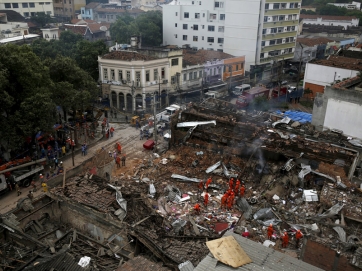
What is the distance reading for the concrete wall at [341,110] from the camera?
22.5 meters

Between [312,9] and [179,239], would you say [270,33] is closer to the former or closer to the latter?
[179,239]

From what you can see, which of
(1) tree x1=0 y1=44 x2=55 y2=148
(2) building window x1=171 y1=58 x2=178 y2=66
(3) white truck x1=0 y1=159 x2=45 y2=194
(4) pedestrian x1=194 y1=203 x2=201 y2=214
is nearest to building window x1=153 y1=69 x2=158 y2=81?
(2) building window x1=171 y1=58 x2=178 y2=66

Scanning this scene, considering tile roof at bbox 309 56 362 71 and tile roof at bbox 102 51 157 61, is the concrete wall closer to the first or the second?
tile roof at bbox 309 56 362 71

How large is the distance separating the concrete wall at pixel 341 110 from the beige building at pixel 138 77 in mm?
15416

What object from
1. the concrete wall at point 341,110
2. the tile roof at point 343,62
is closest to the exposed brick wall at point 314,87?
the tile roof at point 343,62

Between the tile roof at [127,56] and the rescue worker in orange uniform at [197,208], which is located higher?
the tile roof at [127,56]

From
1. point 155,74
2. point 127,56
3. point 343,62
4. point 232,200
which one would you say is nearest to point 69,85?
point 127,56

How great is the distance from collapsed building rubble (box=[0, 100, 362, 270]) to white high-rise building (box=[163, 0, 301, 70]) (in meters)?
26.1

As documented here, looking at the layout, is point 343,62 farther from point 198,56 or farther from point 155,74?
point 155,74

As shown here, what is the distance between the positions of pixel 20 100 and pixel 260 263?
1720 centimetres

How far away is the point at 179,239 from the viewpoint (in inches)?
576

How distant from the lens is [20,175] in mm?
19203

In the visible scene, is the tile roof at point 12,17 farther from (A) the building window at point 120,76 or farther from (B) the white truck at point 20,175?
(B) the white truck at point 20,175

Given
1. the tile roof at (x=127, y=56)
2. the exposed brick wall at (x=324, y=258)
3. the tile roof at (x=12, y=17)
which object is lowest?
the exposed brick wall at (x=324, y=258)
